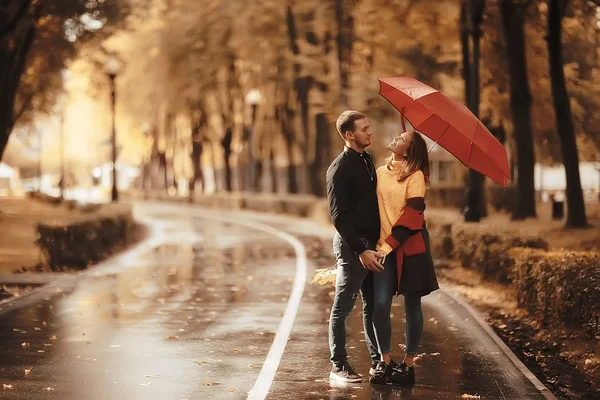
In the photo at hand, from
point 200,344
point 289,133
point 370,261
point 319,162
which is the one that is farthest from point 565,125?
point 289,133

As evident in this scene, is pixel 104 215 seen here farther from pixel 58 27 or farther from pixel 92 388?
pixel 92 388

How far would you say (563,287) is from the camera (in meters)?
11.1

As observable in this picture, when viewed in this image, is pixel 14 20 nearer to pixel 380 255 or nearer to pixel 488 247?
pixel 488 247

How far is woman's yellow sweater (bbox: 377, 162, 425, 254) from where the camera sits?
8672mm

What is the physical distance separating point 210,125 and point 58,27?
33.9 metres

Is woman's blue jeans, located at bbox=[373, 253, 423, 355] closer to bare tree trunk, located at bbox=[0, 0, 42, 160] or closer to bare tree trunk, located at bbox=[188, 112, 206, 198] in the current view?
bare tree trunk, located at bbox=[0, 0, 42, 160]

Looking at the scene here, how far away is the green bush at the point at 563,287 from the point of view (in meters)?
10.6

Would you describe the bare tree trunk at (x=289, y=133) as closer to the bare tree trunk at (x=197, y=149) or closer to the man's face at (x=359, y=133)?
the bare tree trunk at (x=197, y=149)

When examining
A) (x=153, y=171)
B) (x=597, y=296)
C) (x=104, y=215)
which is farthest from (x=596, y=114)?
(x=153, y=171)

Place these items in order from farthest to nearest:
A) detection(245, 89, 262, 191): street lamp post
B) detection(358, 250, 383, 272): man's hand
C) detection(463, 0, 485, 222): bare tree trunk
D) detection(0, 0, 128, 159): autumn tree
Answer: detection(245, 89, 262, 191): street lamp post
detection(0, 0, 128, 159): autumn tree
detection(463, 0, 485, 222): bare tree trunk
detection(358, 250, 383, 272): man's hand

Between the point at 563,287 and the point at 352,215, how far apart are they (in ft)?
11.3

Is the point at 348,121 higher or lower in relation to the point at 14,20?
lower

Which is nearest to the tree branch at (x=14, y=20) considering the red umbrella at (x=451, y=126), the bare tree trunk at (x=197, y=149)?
the red umbrella at (x=451, y=126)

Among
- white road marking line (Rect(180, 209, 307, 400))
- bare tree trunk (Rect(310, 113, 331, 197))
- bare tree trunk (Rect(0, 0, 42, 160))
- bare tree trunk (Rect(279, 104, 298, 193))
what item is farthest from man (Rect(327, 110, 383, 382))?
bare tree trunk (Rect(279, 104, 298, 193))
